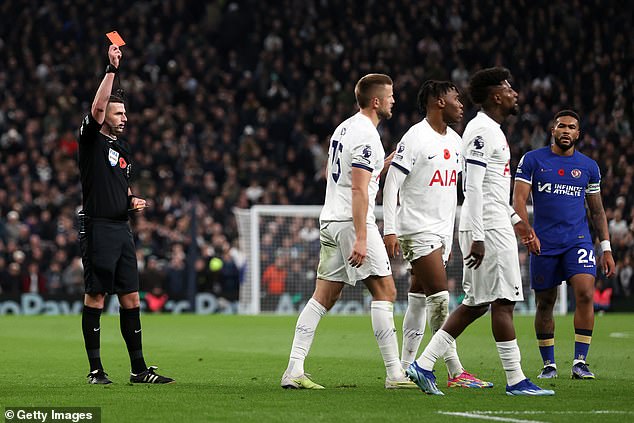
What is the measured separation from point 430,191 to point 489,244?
0.76 metres

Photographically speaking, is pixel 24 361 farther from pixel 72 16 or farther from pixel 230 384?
pixel 72 16

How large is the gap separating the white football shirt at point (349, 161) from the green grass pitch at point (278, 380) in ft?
4.41

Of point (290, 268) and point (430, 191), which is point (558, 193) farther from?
point (290, 268)

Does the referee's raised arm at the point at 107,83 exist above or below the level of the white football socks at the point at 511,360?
above

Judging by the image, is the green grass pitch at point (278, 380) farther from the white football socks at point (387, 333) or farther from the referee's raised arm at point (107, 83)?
the referee's raised arm at point (107, 83)

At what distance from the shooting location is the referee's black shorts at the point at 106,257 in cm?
907

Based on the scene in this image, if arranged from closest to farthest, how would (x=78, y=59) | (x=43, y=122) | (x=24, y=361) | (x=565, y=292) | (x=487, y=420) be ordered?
(x=487, y=420), (x=24, y=361), (x=565, y=292), (x=43, y=122), (x=78, y=59)

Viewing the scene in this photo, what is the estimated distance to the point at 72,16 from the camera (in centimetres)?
3203

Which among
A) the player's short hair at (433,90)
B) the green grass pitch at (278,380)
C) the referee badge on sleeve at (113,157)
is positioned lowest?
the green grass pitch at (278,380)

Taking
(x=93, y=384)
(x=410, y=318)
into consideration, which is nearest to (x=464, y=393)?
(x=410, y=318)

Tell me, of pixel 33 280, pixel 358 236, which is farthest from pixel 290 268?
pixel 358 236

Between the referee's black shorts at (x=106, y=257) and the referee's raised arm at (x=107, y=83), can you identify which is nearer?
the referee's raised arm at (x=107, y=83)

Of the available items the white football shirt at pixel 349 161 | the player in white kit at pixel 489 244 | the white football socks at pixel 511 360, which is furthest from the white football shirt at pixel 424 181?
the white football socks at pixel 511 360

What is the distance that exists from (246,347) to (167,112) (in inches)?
625
